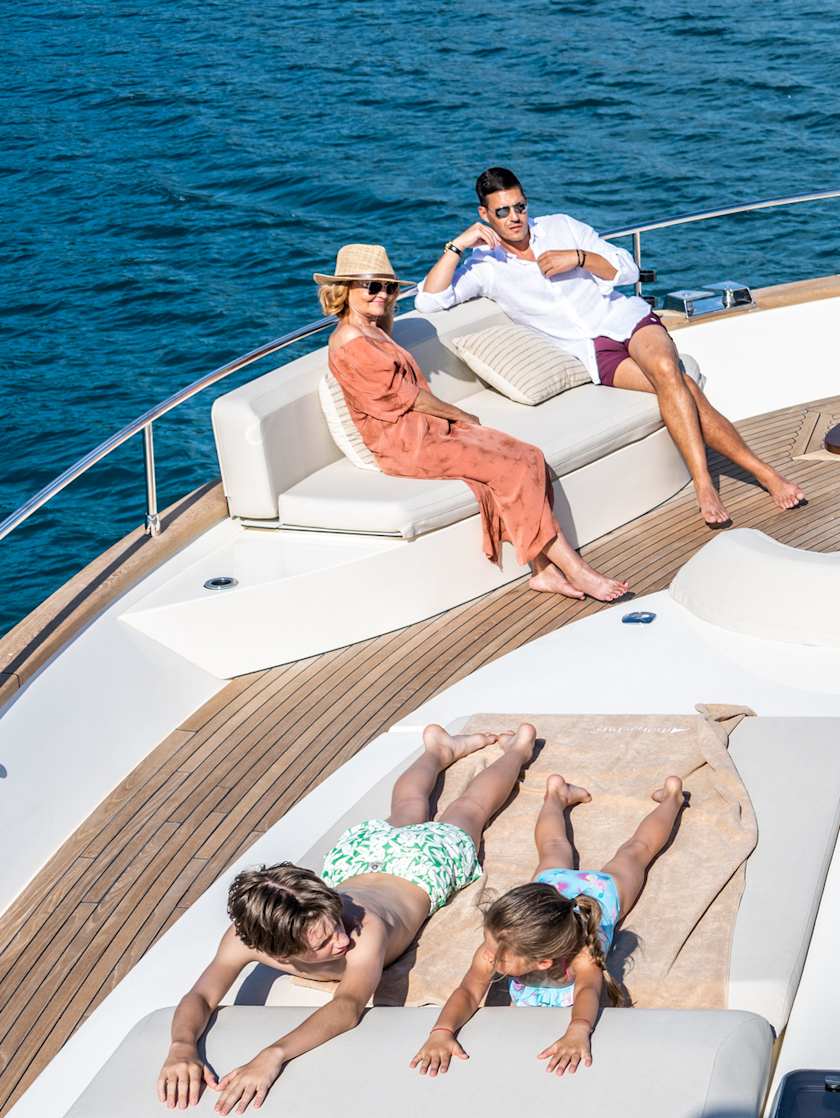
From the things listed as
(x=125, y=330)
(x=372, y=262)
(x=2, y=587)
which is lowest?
(x=2, y=587)

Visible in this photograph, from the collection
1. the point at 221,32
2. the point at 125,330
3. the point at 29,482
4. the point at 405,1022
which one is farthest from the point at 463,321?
the point at 221,32

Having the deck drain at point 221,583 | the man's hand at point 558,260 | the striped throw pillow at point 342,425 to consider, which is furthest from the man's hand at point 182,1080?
the man's hand at point 558,260

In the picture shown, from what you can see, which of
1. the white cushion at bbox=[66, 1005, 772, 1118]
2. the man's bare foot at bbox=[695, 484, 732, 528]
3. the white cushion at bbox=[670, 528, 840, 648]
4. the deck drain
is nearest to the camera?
the white cushion at bbox=[66, 1005, 772, 1118]

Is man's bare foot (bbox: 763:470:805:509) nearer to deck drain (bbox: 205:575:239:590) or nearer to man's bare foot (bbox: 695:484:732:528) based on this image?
man's bare foot (bbox: 695:484:732:528)

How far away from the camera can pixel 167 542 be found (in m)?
4.27

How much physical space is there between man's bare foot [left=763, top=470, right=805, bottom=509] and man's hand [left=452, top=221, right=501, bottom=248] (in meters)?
1.17

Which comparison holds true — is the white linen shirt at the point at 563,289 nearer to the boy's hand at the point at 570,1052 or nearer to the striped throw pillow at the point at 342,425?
the striped throw pillow at the point at 342,425

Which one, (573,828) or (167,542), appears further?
(167,542)

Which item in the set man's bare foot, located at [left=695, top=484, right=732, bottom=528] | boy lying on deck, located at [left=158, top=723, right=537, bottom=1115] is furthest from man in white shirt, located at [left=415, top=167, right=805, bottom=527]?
boy lying on deck, located at [left=158, top=723, right=537, bottom=1115]

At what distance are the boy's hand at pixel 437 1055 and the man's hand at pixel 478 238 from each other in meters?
3.05

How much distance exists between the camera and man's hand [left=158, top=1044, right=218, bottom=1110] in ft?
7.23

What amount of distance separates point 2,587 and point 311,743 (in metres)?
4.24

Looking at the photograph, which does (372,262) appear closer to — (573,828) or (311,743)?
(311,743)

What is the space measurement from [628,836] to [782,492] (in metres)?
2.11
